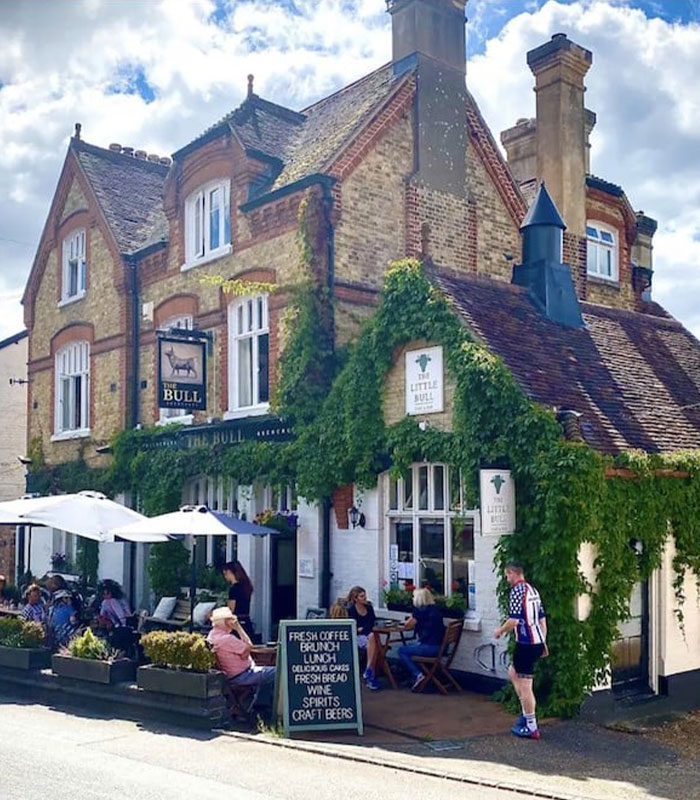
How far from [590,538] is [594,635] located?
3.86 feet

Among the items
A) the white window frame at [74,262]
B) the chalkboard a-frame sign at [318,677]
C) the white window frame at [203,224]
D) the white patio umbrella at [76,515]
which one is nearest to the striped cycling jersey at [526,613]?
the chalkboard a-frame sign at [318,677]

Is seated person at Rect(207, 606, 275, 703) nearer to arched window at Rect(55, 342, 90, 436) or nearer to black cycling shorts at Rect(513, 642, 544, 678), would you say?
black cycling shorts at Rect(513, 642, 544, 678)

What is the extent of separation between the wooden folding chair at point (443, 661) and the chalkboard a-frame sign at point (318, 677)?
1822 mm

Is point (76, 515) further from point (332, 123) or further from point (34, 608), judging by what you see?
point (332, 123)

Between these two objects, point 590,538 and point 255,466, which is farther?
point 255,466

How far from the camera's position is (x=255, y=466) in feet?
53.0

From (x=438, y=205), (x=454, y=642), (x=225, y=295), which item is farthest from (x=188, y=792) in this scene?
(x=438, y=205)

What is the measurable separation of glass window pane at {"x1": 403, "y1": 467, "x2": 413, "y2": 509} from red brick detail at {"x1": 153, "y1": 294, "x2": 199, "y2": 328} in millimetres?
6777

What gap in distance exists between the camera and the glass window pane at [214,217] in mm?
18266

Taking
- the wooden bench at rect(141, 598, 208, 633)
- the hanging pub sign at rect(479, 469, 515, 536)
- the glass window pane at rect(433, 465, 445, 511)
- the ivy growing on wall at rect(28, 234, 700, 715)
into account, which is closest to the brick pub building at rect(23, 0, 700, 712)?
the glass window pane at rect(433, 465, 445, 511)

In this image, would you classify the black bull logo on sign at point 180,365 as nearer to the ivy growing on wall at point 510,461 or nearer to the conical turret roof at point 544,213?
the ivy growing on wall at point 510,461

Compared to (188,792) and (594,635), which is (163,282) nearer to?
(594,635)

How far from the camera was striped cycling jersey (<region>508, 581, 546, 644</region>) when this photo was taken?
1023 centimetres

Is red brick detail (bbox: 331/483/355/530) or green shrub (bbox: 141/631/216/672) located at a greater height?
red brick detail (bbox: 331/483/355/530)
